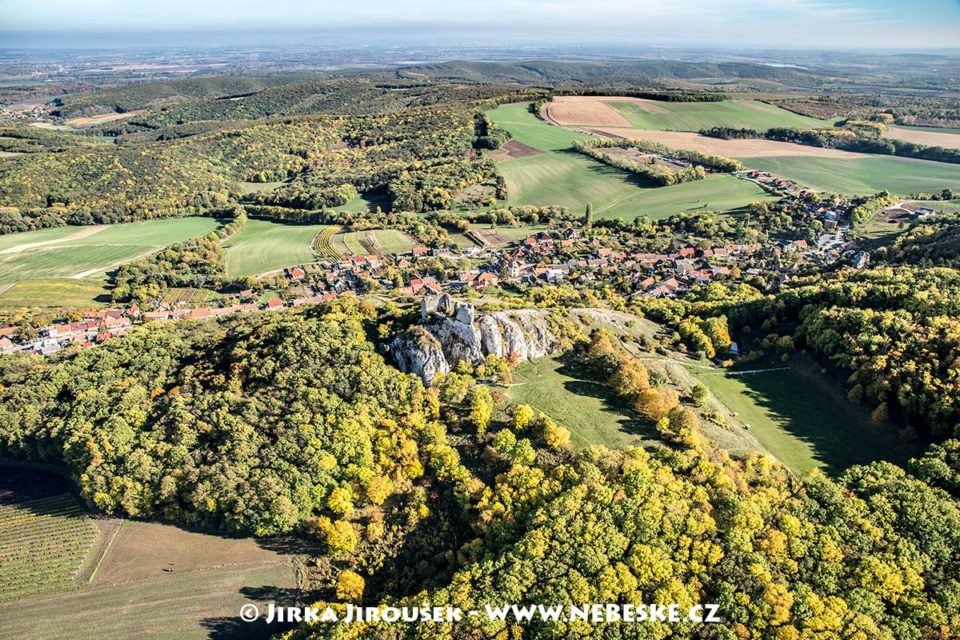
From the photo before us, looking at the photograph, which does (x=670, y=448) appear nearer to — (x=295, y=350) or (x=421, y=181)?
(x=295, y=350)

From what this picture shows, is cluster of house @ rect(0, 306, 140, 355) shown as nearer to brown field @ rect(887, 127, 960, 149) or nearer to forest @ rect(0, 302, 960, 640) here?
forest @ rect(0, 302, 960, 640)

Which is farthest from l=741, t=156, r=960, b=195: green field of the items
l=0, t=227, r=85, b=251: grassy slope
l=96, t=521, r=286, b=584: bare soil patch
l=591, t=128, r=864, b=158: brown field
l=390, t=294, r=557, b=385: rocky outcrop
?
l=0, t=227, r=85, b=251: grassy slope

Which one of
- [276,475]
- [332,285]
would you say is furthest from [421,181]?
[276,475]

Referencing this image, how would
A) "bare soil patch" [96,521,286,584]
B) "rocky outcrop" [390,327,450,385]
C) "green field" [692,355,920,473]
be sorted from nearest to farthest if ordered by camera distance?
1. "bare soil patch" [96,521,286,584]
2. "green field" [692,355,920,473]
3. "rocky outcrop" [390,327,450,385]

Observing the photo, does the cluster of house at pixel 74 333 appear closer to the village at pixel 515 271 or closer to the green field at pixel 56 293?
the village at pixel 515 271

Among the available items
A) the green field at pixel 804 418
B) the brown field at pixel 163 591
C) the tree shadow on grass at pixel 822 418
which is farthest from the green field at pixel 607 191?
the brown field at pixel 163 591

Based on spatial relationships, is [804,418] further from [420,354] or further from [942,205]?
[942,205]

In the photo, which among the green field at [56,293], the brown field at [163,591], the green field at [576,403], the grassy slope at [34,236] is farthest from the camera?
the grassy slope at [34,236]

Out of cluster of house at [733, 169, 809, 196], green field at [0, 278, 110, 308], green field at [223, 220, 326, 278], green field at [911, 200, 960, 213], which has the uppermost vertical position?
cluster of house at [733, 169, 809, 196]
